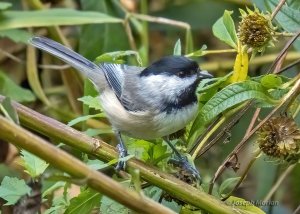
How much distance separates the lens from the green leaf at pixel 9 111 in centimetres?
142

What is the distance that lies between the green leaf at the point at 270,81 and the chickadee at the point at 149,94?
0.30 meters

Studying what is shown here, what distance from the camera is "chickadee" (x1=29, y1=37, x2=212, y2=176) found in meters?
2.14

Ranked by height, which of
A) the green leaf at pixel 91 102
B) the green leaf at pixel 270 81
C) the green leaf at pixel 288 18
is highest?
the green leaf at pixel 288 18

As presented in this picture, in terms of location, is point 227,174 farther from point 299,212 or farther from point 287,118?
point 287,118

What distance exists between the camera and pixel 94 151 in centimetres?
174

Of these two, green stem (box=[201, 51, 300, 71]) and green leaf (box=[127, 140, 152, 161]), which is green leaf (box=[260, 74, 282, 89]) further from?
green stem (box=[201, 51, 300, 71])

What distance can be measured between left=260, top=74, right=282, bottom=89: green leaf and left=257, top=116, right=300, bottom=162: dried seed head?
0.30 feet

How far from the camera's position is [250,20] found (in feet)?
6.45

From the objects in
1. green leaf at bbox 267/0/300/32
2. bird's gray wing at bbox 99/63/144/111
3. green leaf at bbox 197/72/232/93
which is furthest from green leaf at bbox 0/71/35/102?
green leaf at bbox 267/0/300/32

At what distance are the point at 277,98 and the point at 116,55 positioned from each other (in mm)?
495

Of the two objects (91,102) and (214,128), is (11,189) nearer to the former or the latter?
(91,102)

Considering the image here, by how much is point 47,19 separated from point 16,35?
0.18 m

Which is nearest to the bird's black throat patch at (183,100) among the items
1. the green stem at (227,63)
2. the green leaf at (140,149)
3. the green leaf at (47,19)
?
the green leaf at (140,149)

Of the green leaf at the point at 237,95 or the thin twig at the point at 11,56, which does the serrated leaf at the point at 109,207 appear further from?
the thin twig at the point at 11,56
